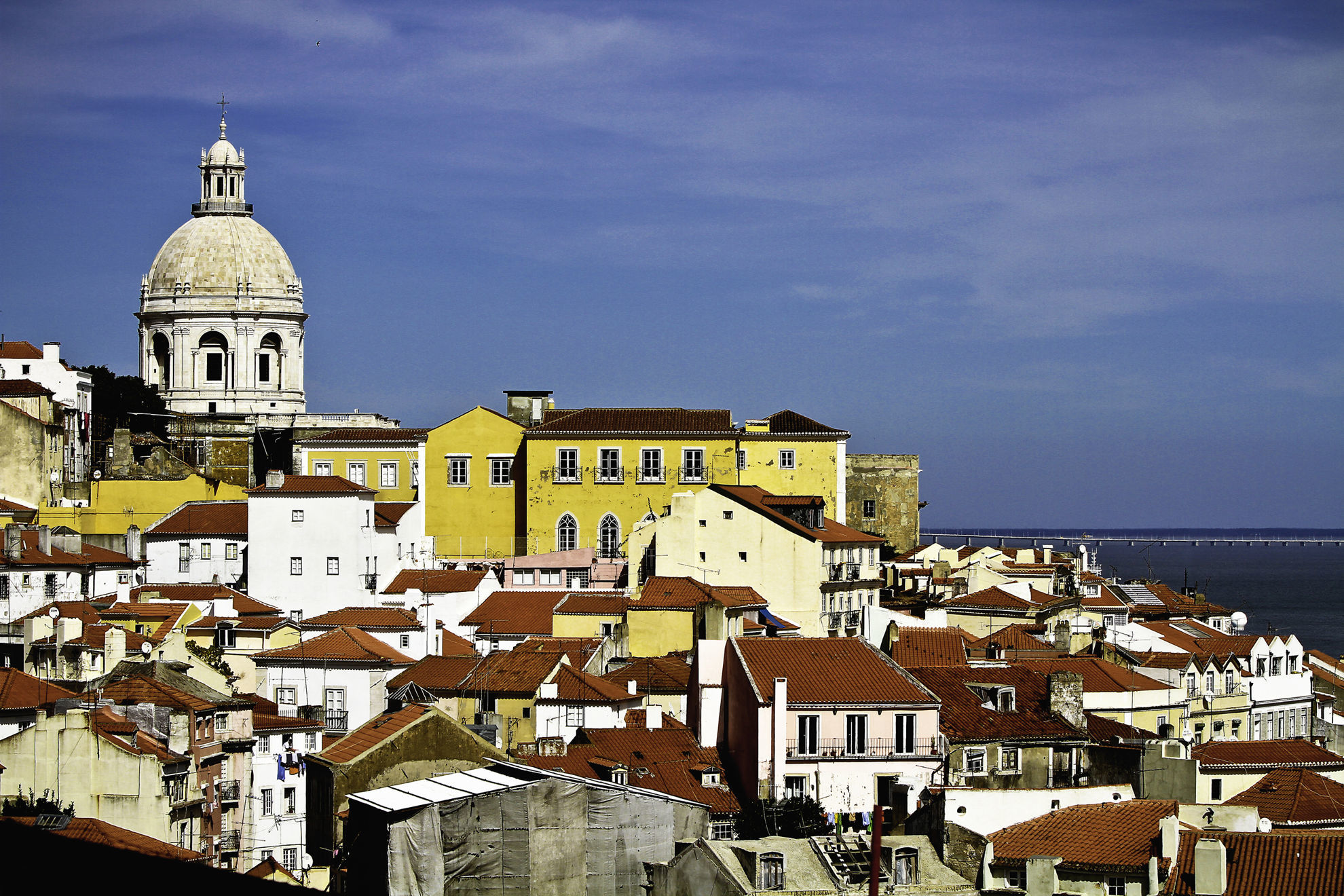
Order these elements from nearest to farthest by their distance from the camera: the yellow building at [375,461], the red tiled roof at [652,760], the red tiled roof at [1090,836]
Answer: the red tiled roof at [1090,836] → the red tiled roof at [652,760] → the yellow building at [375,461]

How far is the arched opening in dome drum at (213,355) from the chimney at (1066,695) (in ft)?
170

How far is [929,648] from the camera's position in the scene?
35.0m

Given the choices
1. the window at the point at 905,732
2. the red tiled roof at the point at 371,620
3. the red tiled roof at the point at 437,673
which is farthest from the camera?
the red tiled roof at the point at 371,620

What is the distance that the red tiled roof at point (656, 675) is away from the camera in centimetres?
3356

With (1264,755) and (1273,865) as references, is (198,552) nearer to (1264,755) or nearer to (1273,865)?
(1264,755)

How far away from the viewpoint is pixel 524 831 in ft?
65.4

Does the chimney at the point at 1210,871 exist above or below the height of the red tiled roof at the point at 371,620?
below

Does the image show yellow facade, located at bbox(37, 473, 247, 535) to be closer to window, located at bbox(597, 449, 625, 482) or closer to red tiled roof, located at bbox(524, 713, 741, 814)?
window, located at bbox(597, 449, 625, 482)

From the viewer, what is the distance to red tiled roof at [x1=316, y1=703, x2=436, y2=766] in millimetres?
24438

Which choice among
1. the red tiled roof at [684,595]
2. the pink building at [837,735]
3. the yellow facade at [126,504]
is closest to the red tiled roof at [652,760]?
the pink building at [837,735]

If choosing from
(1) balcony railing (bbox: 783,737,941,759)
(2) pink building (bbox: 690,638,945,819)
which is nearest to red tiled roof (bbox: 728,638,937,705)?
(2) pink building (bbox: 690,638,945,819)

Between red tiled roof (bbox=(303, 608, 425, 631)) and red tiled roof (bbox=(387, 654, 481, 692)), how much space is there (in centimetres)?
500

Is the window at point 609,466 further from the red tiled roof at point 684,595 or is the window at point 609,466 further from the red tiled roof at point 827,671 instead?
the red tiled roof at point 827,671

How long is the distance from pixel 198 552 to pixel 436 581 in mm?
6542
